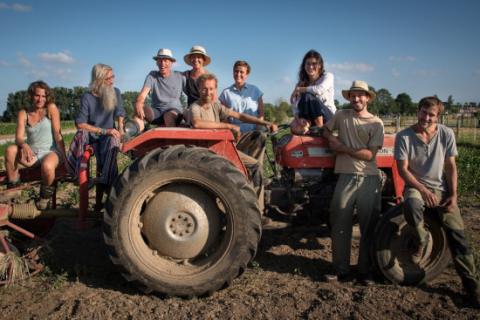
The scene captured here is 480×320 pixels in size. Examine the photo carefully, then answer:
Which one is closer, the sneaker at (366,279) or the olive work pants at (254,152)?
the sneaker at (366,279)

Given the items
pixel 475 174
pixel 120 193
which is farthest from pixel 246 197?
pixel 475 174

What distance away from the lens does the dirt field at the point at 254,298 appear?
2.56m

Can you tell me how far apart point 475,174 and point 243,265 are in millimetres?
6070

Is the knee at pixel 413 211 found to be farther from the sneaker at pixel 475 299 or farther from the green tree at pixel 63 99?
the green tree at pixel 63 99

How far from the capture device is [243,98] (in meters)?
4.61

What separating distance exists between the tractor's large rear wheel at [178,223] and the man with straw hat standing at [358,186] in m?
0.84

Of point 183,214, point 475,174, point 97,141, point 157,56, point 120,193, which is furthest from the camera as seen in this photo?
point 475,174

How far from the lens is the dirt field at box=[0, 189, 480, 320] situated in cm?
256

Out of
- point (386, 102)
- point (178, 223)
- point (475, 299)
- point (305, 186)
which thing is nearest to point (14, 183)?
point (178, 223)

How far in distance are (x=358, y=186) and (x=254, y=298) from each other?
1.30 m

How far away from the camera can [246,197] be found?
9.12 feet

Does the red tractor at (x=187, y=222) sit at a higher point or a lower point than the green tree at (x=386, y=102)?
lower

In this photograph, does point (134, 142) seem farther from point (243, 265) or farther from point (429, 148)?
point (429, 148)

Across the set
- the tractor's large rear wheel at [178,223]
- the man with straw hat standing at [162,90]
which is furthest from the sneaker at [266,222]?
the man with straw hat standing at [162,90]
